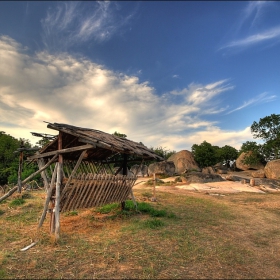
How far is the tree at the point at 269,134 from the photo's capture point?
3350 centimetres

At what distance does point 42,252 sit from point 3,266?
0.87 metres

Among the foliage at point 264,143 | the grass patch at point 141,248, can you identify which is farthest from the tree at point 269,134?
the grass patch at point 141,248

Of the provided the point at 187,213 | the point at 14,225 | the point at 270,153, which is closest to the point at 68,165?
the point at 14,225

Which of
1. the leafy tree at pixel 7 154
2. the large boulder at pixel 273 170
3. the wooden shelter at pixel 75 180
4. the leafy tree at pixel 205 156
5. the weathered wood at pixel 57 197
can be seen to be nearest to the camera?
the weathered wood at pixel 57 197

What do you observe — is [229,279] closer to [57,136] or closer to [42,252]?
[42,252]

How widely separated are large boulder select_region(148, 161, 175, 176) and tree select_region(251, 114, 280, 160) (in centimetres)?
1365

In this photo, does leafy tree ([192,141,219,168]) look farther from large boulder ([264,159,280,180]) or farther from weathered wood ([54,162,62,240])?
weathered wood ([54,162,62,240])

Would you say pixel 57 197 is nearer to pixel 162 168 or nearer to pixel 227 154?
pixel 162 168

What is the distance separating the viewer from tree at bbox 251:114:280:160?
33.5 meters

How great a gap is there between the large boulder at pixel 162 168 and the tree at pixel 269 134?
1365 cm

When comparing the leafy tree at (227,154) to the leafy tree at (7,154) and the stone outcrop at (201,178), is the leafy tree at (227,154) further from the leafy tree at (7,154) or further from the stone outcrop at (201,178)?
the leafy tree at (7,154)

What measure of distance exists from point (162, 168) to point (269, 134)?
16.9 m

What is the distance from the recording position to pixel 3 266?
4.49 meters

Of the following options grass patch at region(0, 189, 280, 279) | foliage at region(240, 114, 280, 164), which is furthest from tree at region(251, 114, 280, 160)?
grass patch at region(0, 189, 280, 279)
